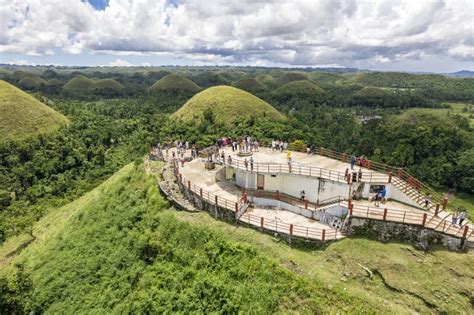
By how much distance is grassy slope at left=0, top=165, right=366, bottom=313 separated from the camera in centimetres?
1433

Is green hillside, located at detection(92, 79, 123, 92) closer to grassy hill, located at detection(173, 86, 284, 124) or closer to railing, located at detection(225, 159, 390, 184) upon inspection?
grassy hill, located at detection(173, 86, 284, 124)

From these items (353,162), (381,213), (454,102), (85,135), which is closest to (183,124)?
(85,135)

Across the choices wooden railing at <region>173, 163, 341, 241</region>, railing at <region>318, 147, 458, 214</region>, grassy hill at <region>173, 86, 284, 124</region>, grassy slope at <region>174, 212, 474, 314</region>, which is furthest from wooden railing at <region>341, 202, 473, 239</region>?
grassy hill at <region>173, 86, 284, 124</region>

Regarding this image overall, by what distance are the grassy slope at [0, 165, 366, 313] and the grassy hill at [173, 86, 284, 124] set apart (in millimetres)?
43935

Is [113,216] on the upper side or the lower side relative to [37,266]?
upper

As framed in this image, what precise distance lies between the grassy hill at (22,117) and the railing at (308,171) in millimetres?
56602

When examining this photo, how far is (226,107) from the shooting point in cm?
6956

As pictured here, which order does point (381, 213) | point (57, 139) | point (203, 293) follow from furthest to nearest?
point (57, 139) → point (381, 213) → point (203, 293)

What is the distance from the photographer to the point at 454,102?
142 meters

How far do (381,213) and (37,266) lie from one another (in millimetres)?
22946

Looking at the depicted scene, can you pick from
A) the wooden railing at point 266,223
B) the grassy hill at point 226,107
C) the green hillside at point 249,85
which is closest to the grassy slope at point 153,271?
the wooden railing at point 266,223

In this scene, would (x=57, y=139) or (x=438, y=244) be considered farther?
(x=57, y=139)

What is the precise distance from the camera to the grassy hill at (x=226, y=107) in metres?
67.9

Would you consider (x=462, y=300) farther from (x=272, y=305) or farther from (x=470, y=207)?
(x=470, y=207)
